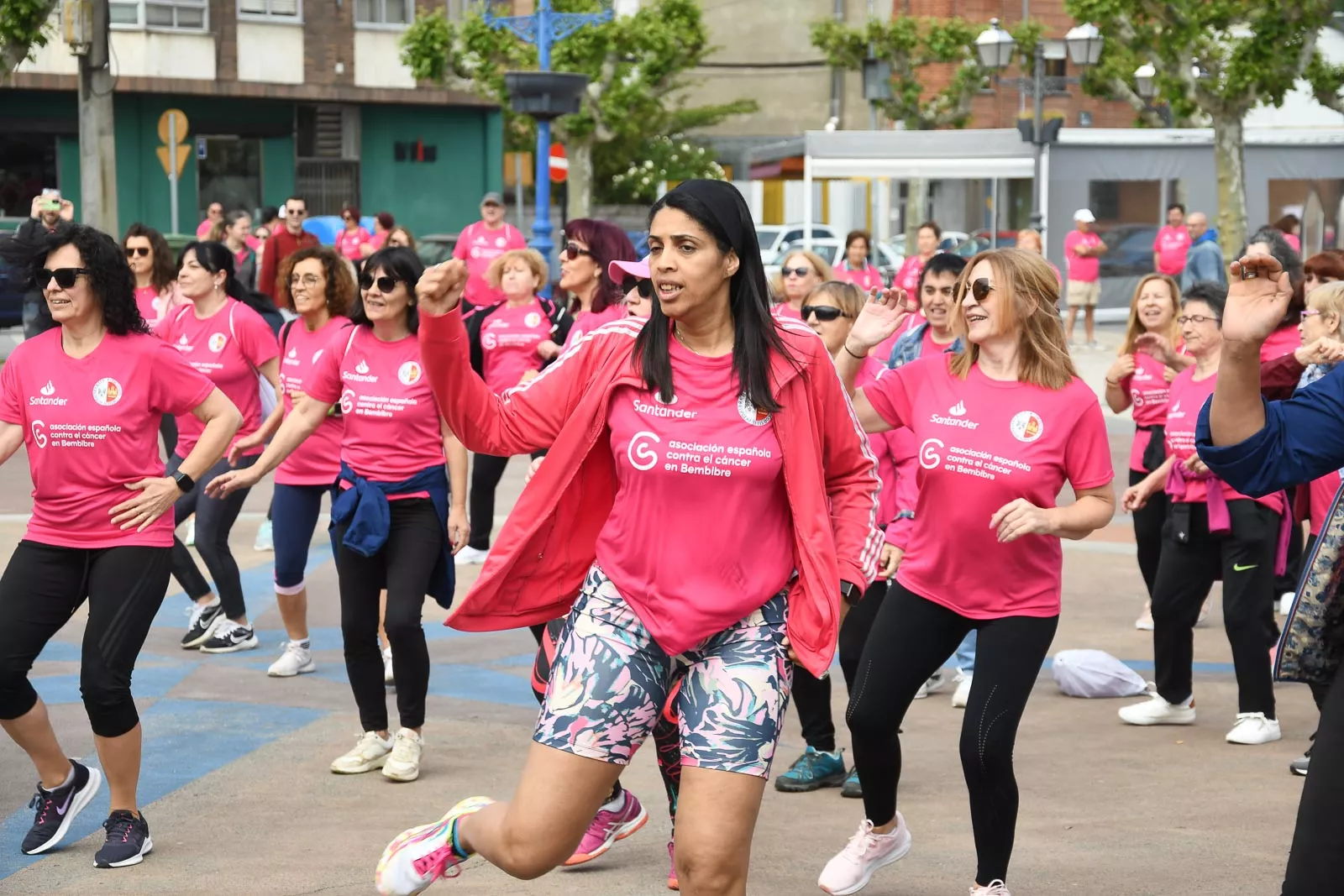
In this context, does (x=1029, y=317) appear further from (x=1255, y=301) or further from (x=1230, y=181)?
(x=1230, y=181)

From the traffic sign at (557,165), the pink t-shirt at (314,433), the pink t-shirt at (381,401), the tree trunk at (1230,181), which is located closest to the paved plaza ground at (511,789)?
the pink t-shirt at (314,433)

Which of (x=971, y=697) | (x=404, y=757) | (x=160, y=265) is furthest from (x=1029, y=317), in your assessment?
(x=160, y=265)

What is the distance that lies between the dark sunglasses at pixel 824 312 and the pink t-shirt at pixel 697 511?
2140mm

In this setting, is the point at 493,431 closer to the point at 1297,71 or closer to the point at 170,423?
the point at 170,423

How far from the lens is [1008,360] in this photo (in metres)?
5.16

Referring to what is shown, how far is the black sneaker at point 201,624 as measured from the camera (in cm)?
863

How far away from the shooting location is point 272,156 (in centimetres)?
3888

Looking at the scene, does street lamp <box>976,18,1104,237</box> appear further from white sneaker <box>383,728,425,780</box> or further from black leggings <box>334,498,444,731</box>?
white sneaker <box>383,728,425,780</box>

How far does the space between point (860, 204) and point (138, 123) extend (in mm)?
20408

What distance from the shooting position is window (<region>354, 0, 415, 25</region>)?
131 feet

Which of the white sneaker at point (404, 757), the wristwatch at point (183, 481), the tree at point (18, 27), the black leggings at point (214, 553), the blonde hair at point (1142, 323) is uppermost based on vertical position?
the tree at point (18, 27)

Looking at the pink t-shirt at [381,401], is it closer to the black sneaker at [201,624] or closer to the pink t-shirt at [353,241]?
the black sneaker at [201,624]

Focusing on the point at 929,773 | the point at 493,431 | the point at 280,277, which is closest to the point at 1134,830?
the point at 929,773

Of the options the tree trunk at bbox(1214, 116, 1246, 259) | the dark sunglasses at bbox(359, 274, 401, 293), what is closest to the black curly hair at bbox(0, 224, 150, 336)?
the dark sunglasses at bbox(359, 274, 401, 293)
